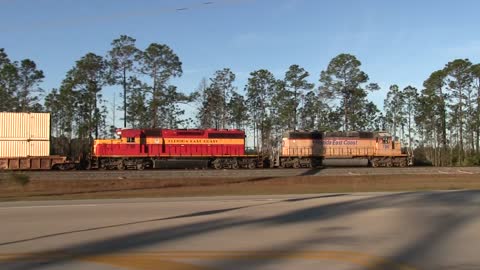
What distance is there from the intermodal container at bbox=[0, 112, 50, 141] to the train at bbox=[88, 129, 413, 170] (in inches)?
169

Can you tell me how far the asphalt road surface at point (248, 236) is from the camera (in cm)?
788

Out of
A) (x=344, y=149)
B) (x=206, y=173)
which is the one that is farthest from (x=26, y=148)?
(x=344, y=149)

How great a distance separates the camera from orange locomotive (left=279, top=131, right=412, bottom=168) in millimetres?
47031

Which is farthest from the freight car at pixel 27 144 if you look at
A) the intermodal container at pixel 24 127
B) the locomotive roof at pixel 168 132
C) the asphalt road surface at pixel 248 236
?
the asphalt road surface at pixel 248 236

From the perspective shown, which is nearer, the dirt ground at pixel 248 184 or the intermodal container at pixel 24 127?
the dirt ground at pixel 248 184

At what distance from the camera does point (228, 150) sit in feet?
145

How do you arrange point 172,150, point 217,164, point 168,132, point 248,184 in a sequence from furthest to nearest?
point 168,132
point 217,164
point 172,150
point 248,184

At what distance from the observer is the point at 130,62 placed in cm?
7144

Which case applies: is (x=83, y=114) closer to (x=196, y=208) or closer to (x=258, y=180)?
(x=258, y=180)

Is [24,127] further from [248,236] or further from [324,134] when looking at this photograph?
[248,236]

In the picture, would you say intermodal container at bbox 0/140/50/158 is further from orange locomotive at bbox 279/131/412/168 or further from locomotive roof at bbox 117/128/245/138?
orange locomotive at bbox 279/131/412/168

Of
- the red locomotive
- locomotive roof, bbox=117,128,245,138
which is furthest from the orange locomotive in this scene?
locomotive roof, bbox=117,128,245,138

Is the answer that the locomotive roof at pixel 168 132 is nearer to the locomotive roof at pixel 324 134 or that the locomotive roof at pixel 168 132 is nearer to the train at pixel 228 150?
the train at pixel 228 150

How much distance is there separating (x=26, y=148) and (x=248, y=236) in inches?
1390
